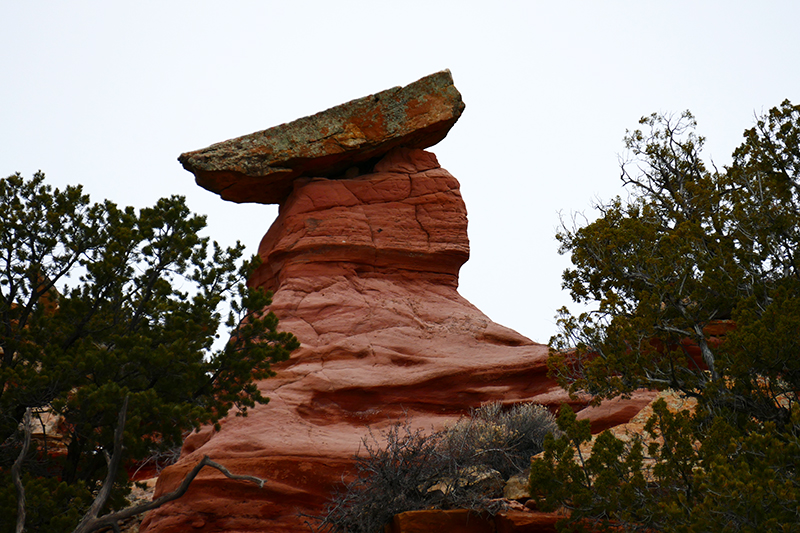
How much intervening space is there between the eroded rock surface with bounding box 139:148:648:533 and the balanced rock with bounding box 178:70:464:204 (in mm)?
635

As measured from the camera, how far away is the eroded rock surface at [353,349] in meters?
A: 11.7

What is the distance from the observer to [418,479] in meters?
10.9

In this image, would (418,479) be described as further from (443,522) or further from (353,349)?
(353,349)

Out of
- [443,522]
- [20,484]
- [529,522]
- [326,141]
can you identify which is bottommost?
[443,522]

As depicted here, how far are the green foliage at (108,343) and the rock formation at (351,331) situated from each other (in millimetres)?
1026

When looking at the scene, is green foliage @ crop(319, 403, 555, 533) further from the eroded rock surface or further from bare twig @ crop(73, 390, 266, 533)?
bare twig @ crop(73, 390, 266, 533)

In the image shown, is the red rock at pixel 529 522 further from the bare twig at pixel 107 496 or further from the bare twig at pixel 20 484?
the bare twig at pixel 20 484

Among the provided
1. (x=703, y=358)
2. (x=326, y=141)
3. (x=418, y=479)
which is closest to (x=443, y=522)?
(x=418, y=479)

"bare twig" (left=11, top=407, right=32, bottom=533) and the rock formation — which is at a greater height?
the rock formation

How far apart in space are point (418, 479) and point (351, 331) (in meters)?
4.99

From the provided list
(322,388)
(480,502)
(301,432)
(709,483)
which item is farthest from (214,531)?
(709,483)

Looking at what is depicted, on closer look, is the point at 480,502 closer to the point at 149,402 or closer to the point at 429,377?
the point at 429,377

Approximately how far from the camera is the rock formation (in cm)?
1173

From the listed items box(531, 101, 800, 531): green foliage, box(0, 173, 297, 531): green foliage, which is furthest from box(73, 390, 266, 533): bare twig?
box(531, 101, 800, 531): green foliage
